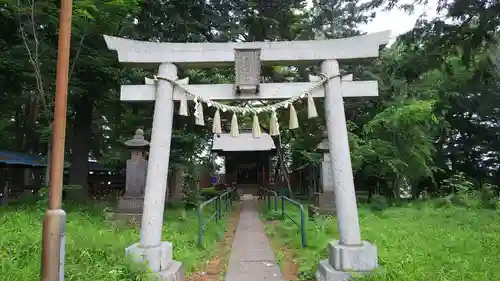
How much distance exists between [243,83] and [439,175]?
63.6 ft

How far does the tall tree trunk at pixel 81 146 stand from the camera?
45.0 feet

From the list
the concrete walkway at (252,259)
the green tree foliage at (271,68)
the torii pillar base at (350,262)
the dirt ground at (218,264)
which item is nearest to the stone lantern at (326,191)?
the green tree foliage at (271,68)

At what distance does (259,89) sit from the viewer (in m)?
5.72

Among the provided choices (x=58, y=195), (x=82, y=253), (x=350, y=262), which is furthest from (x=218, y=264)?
(x=58, y=195)

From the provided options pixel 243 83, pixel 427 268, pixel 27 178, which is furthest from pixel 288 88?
pixel 27 178

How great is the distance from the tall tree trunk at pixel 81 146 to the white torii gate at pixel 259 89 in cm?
903

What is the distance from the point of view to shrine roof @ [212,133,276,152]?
25000 millimetres

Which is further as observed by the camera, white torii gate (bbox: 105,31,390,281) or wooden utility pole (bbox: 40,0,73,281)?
white torii gate (bbox: 105,31,390,281)

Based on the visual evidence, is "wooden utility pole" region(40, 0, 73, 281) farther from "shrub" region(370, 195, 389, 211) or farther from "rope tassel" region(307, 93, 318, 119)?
"shrub" region(370, 195, 389, 211)

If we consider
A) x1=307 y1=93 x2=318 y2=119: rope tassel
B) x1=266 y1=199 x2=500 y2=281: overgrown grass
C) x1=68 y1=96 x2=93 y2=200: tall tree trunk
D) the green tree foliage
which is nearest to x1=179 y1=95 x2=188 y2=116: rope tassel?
x1=307 y1=93 x2=318 y2=119: rope tassel

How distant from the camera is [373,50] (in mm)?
5762

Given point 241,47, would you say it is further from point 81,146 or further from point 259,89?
point 81,146

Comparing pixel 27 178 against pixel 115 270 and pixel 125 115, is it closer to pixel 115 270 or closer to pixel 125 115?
pixel 125 115

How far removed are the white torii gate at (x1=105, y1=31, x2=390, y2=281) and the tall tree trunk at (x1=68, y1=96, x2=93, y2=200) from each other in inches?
355
